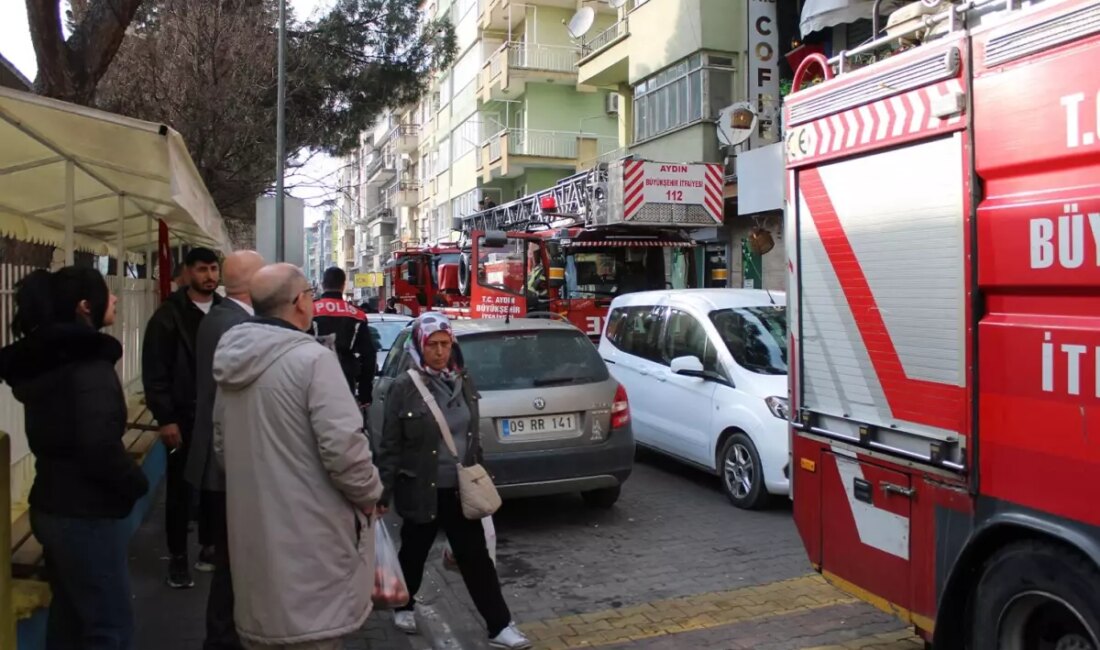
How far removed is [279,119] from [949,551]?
12946 millimetres

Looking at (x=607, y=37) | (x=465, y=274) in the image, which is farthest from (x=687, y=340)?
(x=607, y=37)

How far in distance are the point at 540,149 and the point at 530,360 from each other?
2584 cm

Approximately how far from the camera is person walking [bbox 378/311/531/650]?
14.3 ft

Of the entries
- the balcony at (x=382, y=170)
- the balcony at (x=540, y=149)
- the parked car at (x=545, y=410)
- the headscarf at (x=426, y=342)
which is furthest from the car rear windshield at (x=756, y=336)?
the balcony at (x=382, y=170)

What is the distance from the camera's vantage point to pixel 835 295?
399 centimetres

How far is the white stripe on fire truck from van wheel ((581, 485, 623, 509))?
10.7ft

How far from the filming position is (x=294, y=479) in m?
2.90

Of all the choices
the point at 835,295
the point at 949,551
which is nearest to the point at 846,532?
the point at 949,551

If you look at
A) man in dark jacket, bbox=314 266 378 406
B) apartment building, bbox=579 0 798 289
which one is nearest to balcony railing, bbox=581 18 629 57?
apartment building, bbox=579 0 798 289

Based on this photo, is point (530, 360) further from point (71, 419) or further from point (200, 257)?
point (71, 419)

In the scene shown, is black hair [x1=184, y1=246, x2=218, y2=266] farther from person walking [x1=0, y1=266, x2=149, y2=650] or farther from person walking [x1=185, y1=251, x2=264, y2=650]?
person walking [x1=0, y1=266, x2=149, y2=650]

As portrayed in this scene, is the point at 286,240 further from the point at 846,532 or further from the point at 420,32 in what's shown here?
the point at 846,532

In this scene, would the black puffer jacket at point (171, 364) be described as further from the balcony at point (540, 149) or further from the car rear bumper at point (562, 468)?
the balcony at point (540, 149)

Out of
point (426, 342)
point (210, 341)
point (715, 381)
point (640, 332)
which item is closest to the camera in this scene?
point (426, 342)
